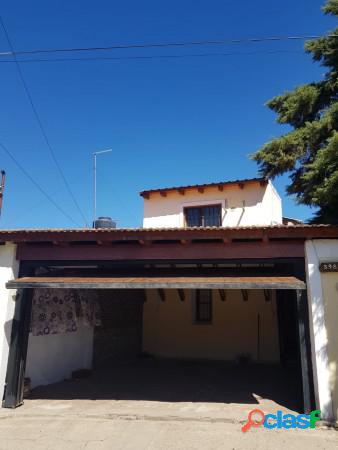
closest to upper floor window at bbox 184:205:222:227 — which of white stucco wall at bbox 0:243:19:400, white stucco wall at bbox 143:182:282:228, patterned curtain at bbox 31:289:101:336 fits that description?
white stucco wall at bbox 143:182:282:228

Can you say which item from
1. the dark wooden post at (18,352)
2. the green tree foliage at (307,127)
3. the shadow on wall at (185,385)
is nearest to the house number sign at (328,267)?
the shadow on wall at (185,385)

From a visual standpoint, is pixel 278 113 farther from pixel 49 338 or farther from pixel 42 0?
pixel 49 338

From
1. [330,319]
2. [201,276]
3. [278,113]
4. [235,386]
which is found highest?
[278,113]

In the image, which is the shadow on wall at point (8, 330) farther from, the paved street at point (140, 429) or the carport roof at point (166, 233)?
the carport roof at point (166, 233)

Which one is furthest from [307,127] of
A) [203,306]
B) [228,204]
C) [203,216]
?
[203,306]

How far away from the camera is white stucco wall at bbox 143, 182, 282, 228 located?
14992 millimetres

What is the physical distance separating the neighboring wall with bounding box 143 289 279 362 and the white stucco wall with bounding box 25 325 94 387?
354cm

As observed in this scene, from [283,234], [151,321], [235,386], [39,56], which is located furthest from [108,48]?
[151,321]

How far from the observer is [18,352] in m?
6.56

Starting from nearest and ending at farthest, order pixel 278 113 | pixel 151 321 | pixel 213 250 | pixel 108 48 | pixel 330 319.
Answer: pixel 330 319, pixel 213 250, pixel 108 48, pixel 278 113, pixel 151 321

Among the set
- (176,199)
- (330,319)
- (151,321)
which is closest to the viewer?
(330,319)

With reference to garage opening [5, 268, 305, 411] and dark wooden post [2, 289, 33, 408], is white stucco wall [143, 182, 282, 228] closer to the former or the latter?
garage opening [5, 268, 305, 411]

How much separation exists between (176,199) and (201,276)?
1014 cm

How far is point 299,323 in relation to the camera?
6.03m
